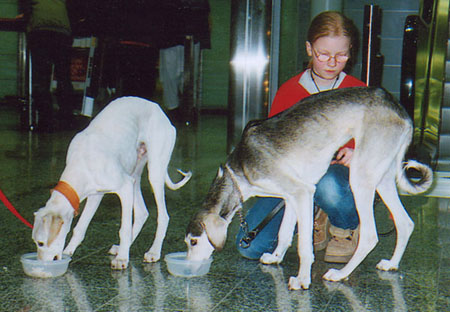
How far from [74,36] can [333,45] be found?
7398 millimetres

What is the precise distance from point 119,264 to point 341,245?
4.70 ft

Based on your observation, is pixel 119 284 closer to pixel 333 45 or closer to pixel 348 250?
pixel 348 250

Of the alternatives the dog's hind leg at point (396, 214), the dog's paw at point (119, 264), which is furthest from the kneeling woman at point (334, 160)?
the dog's paw at point (119, 264)

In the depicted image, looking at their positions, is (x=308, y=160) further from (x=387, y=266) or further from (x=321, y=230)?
(x=321, y=230)

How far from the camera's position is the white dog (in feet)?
11.1

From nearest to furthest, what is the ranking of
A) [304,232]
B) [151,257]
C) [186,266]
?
[304,232] → [186,266] → [151,257]

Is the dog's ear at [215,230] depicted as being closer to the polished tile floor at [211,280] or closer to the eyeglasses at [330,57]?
the polished tile floor at [211,280]

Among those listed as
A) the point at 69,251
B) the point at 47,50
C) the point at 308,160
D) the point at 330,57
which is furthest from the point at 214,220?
the point at 47,50

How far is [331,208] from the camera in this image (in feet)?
12.8

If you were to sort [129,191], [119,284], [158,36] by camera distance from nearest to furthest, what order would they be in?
[119,284], [129,191], [158,36]

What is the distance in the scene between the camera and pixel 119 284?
339 cm

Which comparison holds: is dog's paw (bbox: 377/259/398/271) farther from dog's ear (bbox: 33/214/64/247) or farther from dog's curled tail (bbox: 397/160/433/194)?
dog's ear (bbox: 33/214/64/247)

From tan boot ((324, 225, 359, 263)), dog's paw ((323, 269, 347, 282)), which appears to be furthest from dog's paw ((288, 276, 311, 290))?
tan boot ((324, 225, 359, 263))

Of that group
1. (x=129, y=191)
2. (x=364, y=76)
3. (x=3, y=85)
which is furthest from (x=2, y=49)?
(x=129, y=191)
